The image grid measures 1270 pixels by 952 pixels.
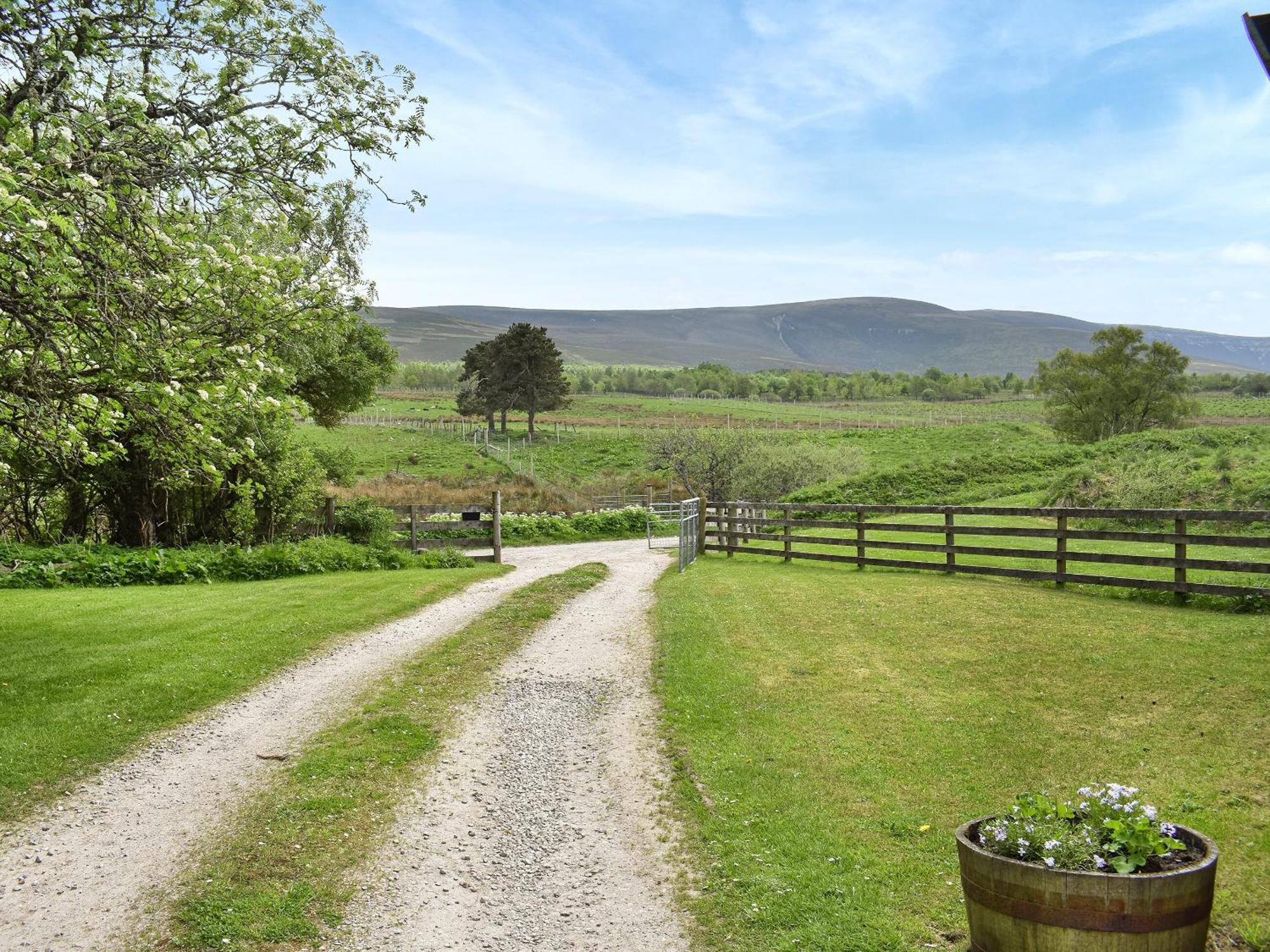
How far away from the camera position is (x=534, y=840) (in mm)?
6301

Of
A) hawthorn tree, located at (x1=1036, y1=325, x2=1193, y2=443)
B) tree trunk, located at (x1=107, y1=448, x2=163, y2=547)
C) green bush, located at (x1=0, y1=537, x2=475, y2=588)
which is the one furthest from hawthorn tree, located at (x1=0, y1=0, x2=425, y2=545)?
hawthorn tree, located at (x1=1036, y1=325, x2=1193, y2=443)

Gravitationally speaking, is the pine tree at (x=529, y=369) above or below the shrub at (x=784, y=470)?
above

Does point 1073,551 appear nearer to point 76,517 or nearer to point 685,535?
point 685,535

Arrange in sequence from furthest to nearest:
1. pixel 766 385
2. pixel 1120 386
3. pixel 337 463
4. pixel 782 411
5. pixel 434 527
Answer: pixel 766 385 < pixel 782 411 < pixel 1120 386 < pixel 337 463 < pixel 434 527

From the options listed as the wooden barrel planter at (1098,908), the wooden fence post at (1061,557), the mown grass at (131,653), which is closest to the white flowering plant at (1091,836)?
the wooden barrel planter at (1098,908)

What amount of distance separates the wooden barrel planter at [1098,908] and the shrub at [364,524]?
2316cm

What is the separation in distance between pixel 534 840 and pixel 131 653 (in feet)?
23.8

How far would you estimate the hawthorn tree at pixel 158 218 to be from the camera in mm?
7914

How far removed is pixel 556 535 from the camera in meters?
35.7

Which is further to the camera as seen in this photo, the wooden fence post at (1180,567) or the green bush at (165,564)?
the green bush at (165,564)

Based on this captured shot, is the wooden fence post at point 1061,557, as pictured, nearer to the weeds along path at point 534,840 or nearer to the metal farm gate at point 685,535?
the metal farm gate at point 685,535

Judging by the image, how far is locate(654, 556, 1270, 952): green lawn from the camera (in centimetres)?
517

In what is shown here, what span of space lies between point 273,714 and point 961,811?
6810mm

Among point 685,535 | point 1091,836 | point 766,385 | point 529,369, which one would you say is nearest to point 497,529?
point 685,535
